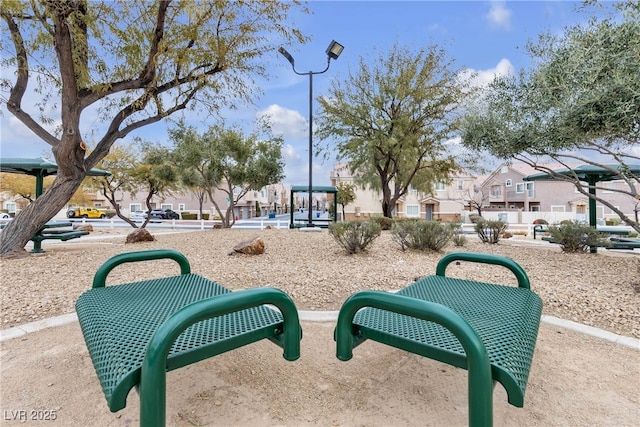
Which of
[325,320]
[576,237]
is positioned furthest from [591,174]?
[325,320]

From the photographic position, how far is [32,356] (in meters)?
2.11

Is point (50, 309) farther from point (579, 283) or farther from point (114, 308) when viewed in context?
point (579, 283)

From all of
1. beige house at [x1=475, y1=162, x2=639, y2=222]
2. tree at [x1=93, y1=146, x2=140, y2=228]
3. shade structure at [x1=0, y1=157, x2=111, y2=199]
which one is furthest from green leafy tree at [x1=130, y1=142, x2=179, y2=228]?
beige house at [x1=475, y1=162, x2=639, y2=222]

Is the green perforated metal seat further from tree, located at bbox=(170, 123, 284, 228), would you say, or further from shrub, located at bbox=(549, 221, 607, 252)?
tree, located at bbox=(170, 123, 284, 228)

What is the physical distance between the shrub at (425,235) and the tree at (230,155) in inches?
315

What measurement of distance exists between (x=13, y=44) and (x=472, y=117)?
351 inches

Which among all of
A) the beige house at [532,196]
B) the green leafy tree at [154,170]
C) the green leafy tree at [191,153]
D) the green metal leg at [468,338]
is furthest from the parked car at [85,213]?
the beige house at [532,196]

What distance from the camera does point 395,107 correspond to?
12.9 m

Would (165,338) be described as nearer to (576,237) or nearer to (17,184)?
(576,237)

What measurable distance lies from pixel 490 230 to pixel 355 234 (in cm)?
486

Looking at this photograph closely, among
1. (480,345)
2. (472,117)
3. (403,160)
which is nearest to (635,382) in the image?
(480,345)

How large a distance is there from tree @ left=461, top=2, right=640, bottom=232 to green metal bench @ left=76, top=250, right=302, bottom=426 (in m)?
5.00

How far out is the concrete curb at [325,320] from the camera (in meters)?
2.37

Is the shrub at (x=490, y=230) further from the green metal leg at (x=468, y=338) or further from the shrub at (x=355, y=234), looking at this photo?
the green metal leg at (x=468, y=338)
